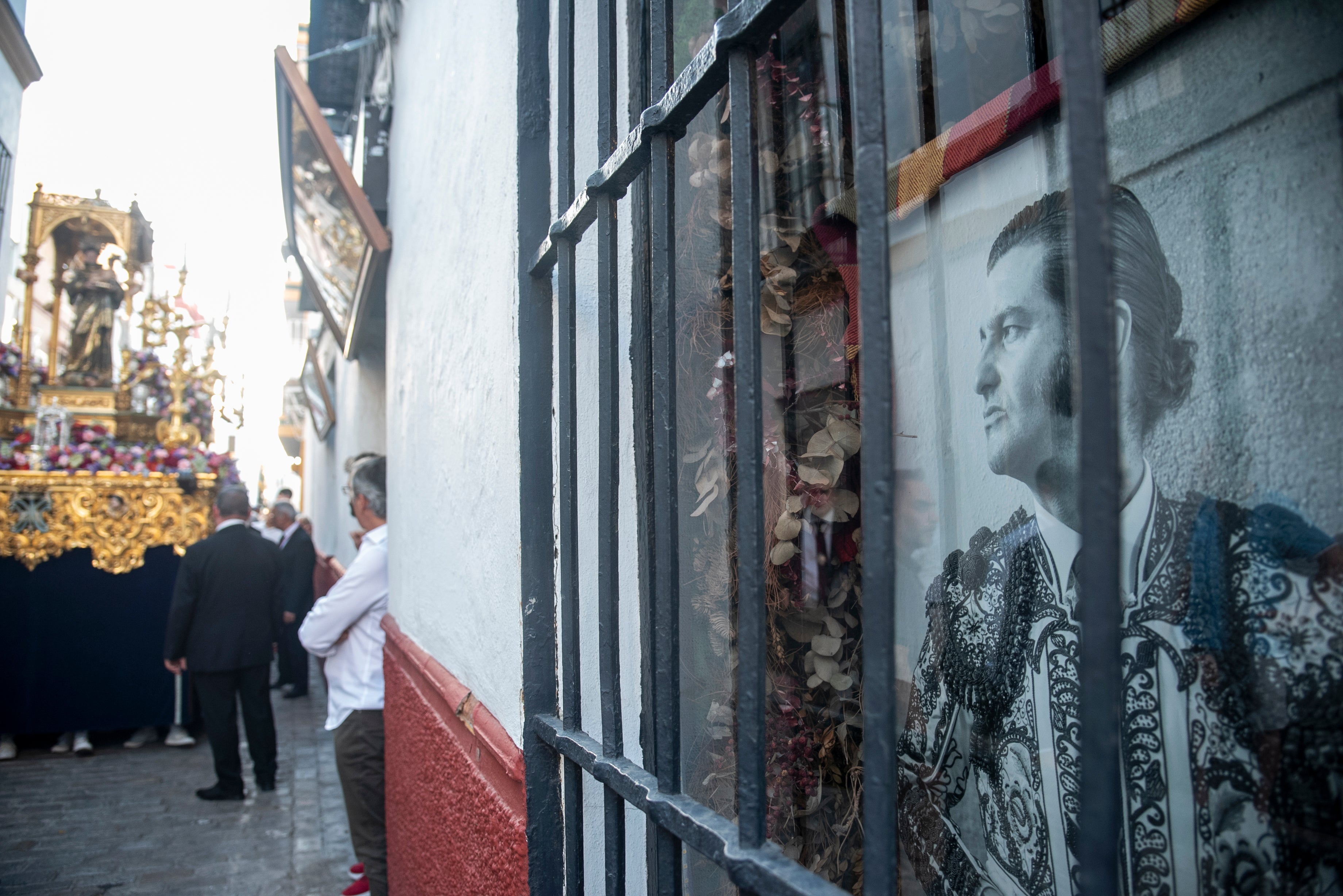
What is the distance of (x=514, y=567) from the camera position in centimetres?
166

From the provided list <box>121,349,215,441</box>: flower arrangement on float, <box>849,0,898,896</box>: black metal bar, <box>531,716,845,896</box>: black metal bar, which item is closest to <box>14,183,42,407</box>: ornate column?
<box>121,349,215,441</box>: flower arrangement on float

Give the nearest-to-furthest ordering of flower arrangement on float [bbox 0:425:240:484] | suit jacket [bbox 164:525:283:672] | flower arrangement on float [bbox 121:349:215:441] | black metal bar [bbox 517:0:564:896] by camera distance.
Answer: black metal bar [bbox 517:0:564:896] → suit jacket [bbox 164:525:283:672] → flower arrangement on float [bbox 0:425:240:484] → flower arrangement on float [bbox 121:349:215:441]

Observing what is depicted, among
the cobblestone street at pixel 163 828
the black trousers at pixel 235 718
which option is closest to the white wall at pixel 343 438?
the black trousers at pixel 235 718

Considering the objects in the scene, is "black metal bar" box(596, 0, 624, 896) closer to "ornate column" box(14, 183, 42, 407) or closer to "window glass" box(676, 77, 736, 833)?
"window glass" box(676, 77, 736, 833)

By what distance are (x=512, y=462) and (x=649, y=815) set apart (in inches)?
34.2

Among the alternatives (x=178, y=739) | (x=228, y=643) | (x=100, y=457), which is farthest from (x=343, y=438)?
(x=228, y=643)

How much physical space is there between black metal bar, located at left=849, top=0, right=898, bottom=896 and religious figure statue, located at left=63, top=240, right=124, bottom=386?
7959 mm

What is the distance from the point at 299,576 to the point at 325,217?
314 centimetres

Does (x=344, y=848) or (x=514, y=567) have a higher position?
(x=514, y=567)

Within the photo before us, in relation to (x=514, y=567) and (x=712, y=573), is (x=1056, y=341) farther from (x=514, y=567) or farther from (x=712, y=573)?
(x=514, y=567)

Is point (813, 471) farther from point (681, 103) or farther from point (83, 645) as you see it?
point (83, 645)

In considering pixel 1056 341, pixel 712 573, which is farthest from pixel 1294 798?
pixel 712 573

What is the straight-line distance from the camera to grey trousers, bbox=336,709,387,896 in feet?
10.9

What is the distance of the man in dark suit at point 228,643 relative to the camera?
4906mm
